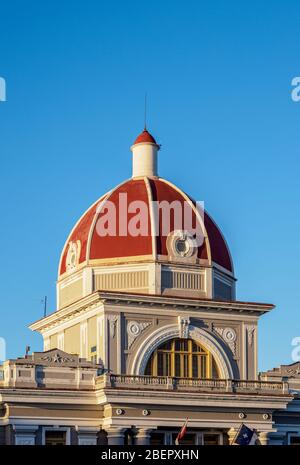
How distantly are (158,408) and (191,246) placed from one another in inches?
375

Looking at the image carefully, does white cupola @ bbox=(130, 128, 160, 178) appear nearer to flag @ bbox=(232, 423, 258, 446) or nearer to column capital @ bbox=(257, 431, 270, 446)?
column capital @ bbox=(257, 431, 270, 446)

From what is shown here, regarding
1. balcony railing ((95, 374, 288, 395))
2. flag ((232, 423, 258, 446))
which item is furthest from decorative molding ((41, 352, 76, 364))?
flag ((232, 423, 258, 446))

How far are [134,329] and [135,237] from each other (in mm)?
5058

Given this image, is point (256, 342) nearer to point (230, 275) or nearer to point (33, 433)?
point (230, 275)

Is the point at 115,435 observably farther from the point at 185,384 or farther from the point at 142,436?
the point at 185,384

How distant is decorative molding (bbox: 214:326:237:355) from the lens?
66.2m

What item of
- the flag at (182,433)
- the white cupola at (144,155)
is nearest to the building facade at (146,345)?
the white cupola at (144,155)

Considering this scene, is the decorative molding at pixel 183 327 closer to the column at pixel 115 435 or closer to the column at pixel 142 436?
the column at pixel 142 436

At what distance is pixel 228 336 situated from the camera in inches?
2616

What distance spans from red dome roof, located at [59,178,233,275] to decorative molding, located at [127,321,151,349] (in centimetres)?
355

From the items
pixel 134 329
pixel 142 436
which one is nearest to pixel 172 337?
pixel 134 329

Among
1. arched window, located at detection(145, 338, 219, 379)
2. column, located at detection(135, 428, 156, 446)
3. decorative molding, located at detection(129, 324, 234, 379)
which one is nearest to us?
column, located at detection(135, 428, 156, 446)

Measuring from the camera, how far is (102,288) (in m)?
65.7
